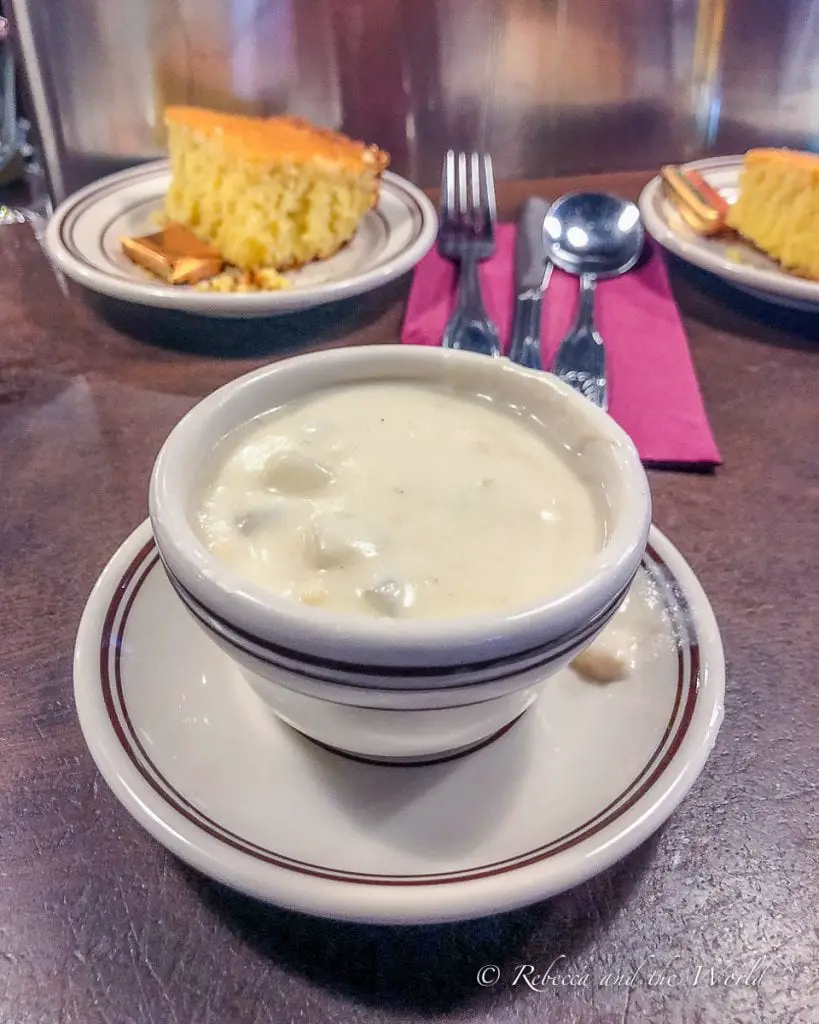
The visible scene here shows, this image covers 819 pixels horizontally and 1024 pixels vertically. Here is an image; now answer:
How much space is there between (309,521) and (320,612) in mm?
101

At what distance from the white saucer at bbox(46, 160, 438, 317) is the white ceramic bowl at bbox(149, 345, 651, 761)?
458 millimetres

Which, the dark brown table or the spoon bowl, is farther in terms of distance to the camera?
the spoon bowl

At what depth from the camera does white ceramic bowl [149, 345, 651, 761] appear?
1.44 ft

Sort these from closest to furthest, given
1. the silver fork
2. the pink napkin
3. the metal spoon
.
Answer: the pink napkin, the silver fork, the metal spoon

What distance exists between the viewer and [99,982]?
1.61 feet

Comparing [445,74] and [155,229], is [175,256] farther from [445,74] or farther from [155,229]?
[445,74]

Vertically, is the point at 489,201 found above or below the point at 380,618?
below

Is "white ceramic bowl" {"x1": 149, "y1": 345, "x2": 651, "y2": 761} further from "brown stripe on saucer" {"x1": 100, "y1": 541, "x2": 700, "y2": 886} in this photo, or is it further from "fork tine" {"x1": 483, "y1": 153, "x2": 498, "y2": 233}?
"fork tine" {"x1": 483, "y1": 153, "x2": 498, "y2": 233}

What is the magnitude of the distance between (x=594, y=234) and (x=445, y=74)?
445 mm

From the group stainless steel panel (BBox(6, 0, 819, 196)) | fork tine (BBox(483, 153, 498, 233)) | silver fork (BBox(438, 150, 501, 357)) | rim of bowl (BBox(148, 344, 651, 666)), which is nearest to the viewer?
rim of bowl (BBox(148, 344, 651, 666))

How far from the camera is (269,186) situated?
119cm

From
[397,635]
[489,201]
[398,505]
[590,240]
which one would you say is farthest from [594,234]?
[397,635]

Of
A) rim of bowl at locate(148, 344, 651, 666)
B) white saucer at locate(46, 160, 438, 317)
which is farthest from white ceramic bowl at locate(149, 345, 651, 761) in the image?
white saucer at locate(46, 160, 438, 317)

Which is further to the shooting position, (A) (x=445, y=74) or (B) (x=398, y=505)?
(A) (x=445, y=74)
